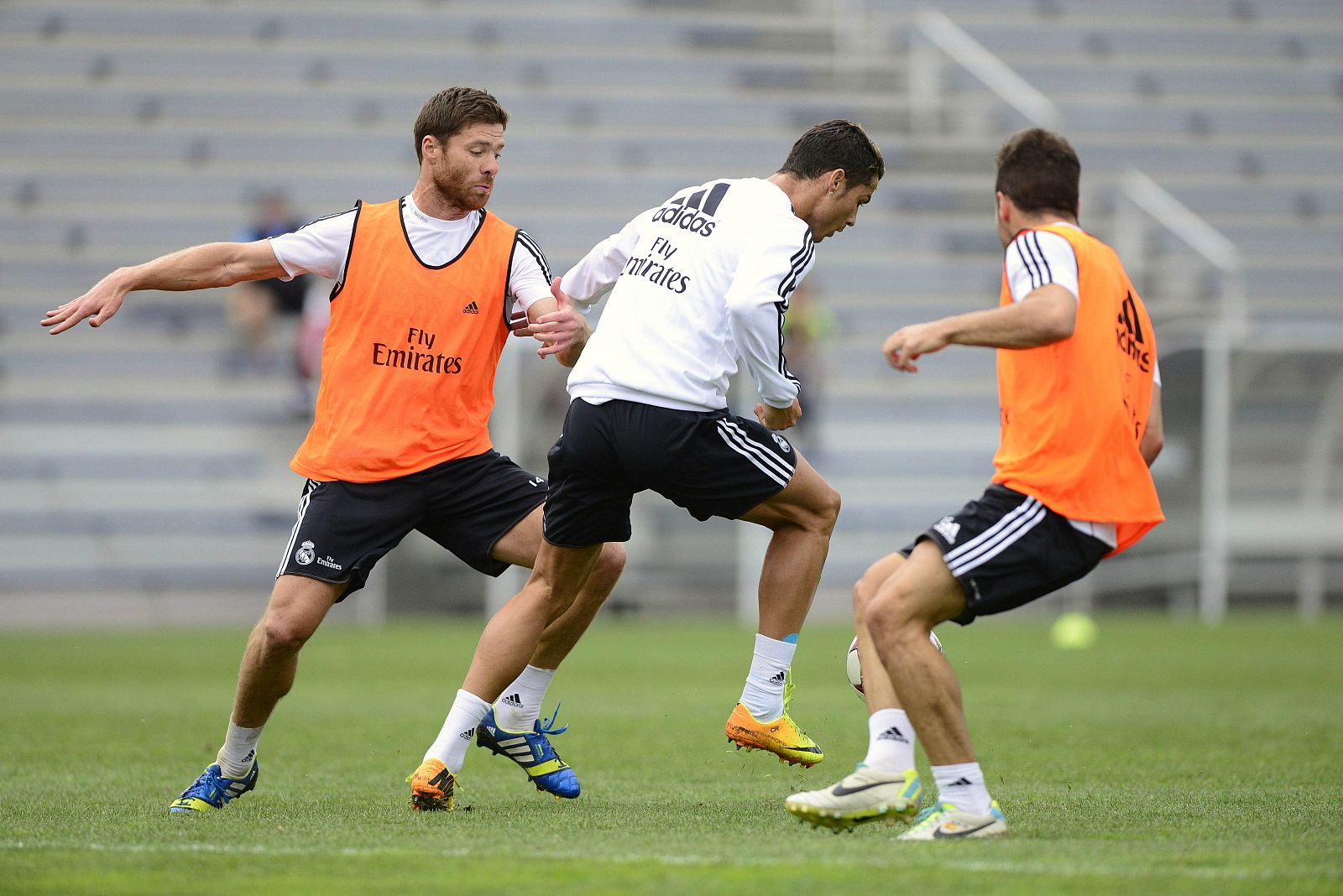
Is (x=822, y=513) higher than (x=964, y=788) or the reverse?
higher

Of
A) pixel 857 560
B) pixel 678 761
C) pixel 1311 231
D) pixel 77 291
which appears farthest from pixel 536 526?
pixel 1311 231

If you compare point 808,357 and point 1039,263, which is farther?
point 808,357

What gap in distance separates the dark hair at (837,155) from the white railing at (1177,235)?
11.1 meters

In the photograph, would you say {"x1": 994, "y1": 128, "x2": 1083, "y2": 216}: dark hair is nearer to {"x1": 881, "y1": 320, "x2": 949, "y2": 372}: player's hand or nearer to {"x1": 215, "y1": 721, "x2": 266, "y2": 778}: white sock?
{"x1": 881, "y1": 320, "x2": 949, "y2": 372}: player's hand

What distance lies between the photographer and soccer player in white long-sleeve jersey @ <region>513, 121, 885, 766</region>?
17.2 feet

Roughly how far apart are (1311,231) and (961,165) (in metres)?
4.50

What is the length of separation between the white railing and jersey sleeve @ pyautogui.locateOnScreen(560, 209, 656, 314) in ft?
36.4

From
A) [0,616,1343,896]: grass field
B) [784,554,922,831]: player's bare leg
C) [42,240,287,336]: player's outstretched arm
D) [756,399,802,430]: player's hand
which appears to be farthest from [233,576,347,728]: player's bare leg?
[784,554,922,831]: player's bare leg

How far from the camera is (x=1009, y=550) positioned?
4656 mm

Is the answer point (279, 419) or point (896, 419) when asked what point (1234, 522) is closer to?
point (896, 419)

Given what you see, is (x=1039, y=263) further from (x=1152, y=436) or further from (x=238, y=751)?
(x=238, y=751)

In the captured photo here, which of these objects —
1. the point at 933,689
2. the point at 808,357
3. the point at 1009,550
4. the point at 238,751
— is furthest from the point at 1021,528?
the point at 808,357

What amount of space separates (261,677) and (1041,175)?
118 inches

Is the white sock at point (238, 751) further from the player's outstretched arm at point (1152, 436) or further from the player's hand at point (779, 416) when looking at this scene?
the player's outstretched arm at point (1152, 436)
